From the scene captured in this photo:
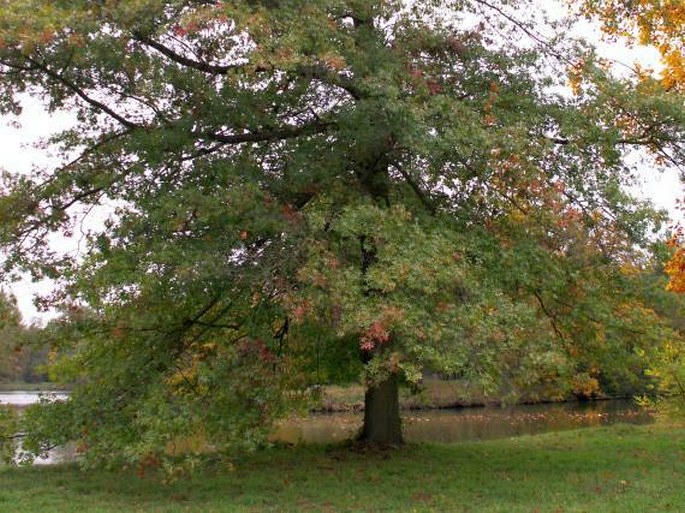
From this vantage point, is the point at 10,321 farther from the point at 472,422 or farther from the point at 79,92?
the point at 472,422

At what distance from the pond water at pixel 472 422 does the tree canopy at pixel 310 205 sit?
818 cm

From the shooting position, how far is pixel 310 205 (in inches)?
428

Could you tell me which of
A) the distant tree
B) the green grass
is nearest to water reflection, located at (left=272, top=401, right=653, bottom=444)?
the green grass

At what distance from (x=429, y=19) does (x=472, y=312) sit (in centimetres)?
581

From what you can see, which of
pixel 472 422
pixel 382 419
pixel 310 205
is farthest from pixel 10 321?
pixel 472 422

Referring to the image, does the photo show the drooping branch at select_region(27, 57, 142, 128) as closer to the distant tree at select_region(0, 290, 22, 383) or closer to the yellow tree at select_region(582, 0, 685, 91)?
the distant tree at select_region(0, 290, 22, 383)

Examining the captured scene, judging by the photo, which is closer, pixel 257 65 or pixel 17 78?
pixel 257 65

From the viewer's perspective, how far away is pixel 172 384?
10023mm

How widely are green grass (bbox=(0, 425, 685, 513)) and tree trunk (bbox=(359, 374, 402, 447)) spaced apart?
0.43 meters

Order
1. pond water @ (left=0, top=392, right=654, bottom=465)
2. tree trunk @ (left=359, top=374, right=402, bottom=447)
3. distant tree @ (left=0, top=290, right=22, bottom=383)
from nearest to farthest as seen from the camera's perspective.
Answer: distant tree @ (left=0, top=290, right=22, bottom=383)
tree trunk @ (left=359, top=374, right=402, bottom=447)
pond water @ (left=0, top=392, right=654, bottom=465)

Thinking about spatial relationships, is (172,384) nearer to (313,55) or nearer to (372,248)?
(372,248)

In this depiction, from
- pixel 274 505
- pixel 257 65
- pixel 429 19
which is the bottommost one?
pixel 274 505

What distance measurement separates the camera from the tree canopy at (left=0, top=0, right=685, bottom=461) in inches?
350

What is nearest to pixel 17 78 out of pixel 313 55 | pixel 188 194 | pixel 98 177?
pixel 98 177
